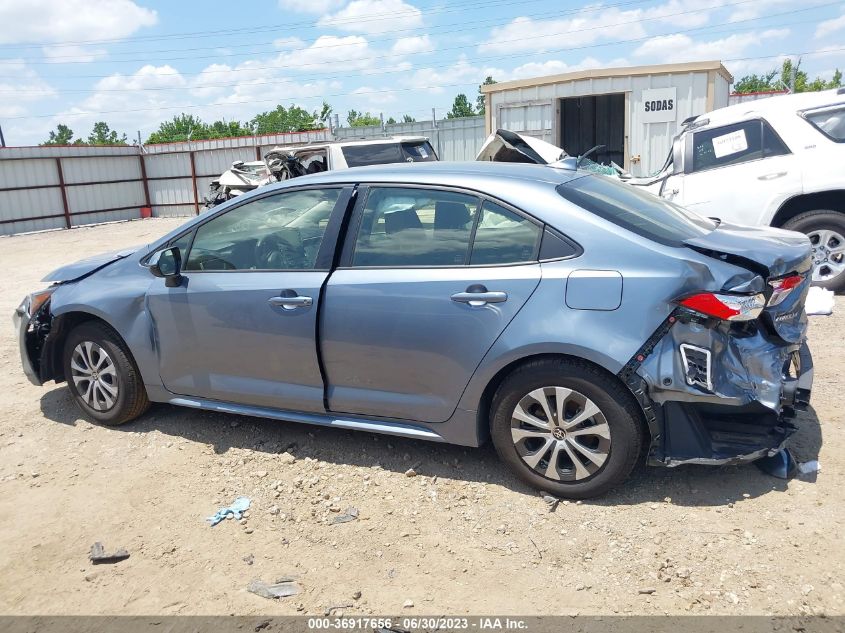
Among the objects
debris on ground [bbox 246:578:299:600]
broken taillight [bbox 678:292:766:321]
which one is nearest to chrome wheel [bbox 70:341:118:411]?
debris on ground [bbox 246:578:299:600]

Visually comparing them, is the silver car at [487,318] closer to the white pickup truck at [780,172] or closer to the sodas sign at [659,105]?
the white pickup truck at [780,172]

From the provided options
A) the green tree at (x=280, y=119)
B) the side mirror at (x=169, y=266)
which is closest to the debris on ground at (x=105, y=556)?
the side mirror at (x=169, y=266)

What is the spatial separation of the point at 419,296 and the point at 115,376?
2286 mm

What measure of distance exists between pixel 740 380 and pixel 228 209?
9.78ft

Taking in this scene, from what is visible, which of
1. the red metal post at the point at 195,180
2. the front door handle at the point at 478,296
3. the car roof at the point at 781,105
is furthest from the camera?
the red metal post at the point at 195,180

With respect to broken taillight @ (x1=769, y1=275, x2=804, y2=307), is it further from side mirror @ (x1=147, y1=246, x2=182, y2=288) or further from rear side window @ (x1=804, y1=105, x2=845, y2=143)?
rear side window @ (x1=804, y1=105, x2=845, y2=143)

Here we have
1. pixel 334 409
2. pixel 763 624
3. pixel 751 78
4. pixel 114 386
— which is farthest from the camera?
pixel 751 78

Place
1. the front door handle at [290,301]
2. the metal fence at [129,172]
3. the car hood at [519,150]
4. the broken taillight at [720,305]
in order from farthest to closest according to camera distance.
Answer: the metal fence at [129,172] < the car hood at [519,150] < the front door handle at [290,301] < the broken taillight at [720,305]

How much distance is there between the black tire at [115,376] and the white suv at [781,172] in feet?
18.3

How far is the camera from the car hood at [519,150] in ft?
28.5

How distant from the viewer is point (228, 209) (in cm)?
419

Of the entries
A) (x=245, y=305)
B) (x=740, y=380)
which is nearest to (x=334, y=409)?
(x=245, y=305)

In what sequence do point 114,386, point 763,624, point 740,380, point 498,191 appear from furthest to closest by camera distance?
point 114,386 → point 498,191 → point 740,380 → point 763,624

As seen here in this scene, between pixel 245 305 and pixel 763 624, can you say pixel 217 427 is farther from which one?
pixel 763 624
